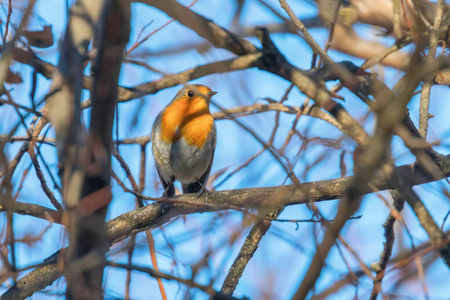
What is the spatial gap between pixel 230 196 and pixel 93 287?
6.54 ft

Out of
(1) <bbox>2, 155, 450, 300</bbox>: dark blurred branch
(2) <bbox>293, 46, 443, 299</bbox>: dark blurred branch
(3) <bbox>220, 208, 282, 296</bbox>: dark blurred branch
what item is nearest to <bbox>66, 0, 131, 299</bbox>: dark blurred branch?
(2) <bbox>293, 46, 443, 299</bbox>: dark blurred branch

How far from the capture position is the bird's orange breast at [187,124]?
5531 mm

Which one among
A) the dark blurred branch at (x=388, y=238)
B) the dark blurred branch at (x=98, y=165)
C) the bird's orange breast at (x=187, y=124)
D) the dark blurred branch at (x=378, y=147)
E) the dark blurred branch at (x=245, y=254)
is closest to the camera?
the dark blurred branch at (x=378, y=147)

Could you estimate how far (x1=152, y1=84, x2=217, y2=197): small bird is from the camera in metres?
5.54

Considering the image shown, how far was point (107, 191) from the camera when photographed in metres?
2.19

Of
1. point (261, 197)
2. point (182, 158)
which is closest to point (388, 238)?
point (261, 197)

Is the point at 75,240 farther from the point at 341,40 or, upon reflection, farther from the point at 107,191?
the point at 341,40

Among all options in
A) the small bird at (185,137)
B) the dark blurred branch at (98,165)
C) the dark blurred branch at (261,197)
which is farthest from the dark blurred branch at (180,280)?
the small bird at (185,137)

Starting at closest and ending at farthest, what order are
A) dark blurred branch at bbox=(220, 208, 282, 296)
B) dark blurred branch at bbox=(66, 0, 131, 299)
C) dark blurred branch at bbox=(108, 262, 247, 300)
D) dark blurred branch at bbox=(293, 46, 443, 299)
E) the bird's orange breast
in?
dark blurred branch at bbox=(293, 46, 443, 299)
dark blurred branch at bbox=(66, 0, 131, 299)
dark blurred branch at bbox=(108, 262, 247, 300)
dark blurred branch at bbox=(220, 208, 282, 296)
the bird's orange breast

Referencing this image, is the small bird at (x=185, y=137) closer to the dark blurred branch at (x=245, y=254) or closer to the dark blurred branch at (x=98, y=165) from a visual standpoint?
the dark blurred branch at (x=245, y=254)

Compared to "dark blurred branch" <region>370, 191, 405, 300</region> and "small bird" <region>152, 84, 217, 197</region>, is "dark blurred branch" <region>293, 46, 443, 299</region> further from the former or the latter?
"small bird" <region>152, 84, 217, 197</region>

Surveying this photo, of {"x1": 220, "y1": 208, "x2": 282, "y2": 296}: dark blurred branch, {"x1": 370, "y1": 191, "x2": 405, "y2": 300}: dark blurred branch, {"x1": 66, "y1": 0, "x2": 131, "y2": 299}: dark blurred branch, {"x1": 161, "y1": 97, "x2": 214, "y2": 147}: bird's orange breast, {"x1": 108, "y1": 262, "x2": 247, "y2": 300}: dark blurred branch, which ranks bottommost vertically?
{"x1": 108, "y1": 262, "x2": 247, "y2": 300}: dark blurred branch

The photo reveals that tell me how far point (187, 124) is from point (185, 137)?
147 millimetres

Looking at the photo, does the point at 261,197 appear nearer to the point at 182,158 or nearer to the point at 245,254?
the point at 245,254
